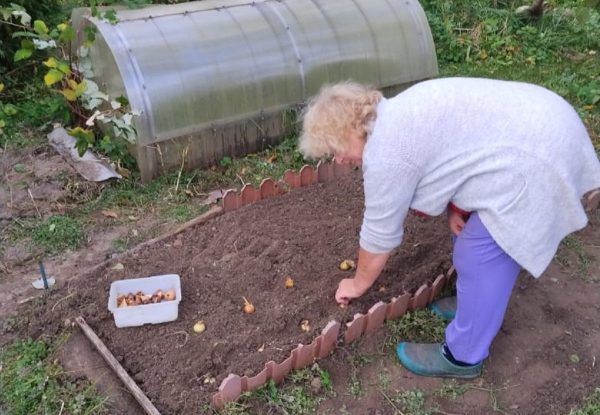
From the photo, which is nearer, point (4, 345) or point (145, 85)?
point (4, 345)

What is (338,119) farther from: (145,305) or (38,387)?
(38,387)

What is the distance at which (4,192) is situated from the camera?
477 centimetres

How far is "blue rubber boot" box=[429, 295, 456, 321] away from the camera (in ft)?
11.8

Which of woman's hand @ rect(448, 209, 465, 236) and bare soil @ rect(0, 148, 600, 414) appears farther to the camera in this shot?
bare soil @ rect(0, 148, 600, 414)

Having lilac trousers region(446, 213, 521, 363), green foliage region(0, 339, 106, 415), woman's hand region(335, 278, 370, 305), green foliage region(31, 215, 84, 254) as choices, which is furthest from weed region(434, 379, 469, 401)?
green foliage region(31, 215, 84, 254)

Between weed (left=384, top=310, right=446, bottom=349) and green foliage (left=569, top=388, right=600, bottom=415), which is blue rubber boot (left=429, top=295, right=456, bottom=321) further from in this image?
green foliage (left=569, top=388, right=600, bottom=415)

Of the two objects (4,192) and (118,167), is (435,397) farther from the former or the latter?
(4,192)

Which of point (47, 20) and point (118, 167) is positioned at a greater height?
point (47, 20)

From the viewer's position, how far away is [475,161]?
254cm

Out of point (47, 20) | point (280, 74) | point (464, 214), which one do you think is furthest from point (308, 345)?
point (47, 20)

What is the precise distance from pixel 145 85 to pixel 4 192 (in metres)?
1.40

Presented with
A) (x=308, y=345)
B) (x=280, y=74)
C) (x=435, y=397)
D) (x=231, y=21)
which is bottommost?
(x=435, y=397)

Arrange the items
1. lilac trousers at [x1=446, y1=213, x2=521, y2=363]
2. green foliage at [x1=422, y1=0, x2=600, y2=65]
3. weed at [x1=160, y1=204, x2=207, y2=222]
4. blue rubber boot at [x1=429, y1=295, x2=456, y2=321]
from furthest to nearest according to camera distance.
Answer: green foliage at [x1=422, y1=0, x2=600, y2=65]
weed at [x1=160, y1=204, x2=207, y2=222]
blue rubber boot at [x1=429, y1=295, x2=456, y2=321]
lilac trousers at [x1=446, y1=213, x2=521, y2=363]

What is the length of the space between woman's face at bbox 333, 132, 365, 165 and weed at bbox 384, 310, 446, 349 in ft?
3.95
